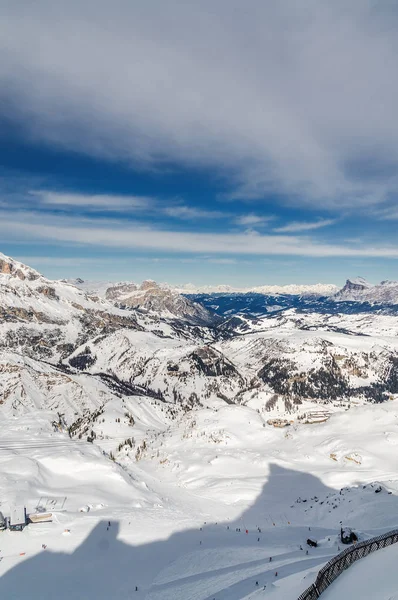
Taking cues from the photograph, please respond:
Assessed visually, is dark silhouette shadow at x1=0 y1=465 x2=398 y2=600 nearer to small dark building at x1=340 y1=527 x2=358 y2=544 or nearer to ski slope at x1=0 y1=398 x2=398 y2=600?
ski slope at x1=0 y1=398 x2=398 y2=600

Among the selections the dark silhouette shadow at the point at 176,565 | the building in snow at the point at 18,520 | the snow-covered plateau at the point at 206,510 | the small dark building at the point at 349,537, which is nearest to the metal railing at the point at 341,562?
the snow-covered plateau at the point at 206,510

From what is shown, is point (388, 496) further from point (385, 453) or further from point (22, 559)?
point (22, 559)

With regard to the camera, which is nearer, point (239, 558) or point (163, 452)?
point (239, 558)

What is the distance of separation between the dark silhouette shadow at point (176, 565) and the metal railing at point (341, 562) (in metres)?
1.91

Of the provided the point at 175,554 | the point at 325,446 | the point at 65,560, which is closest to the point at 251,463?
the point at 325,446

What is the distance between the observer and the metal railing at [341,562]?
86.5 feet

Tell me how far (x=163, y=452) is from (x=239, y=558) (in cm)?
8717

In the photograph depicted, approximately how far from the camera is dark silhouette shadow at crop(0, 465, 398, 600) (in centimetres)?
3788

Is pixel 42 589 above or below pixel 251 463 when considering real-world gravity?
above

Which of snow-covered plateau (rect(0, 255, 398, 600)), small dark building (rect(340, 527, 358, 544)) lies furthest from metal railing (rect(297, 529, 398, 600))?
small dark building (rect(340, 527, 358, 544))

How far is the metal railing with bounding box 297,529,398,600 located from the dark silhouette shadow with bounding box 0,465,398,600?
1.91m

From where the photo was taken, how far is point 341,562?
98.9 ft

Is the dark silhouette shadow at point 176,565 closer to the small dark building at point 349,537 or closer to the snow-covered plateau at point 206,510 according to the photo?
the snow-covered plateau at point 206,510

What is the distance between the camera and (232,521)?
69438mm
